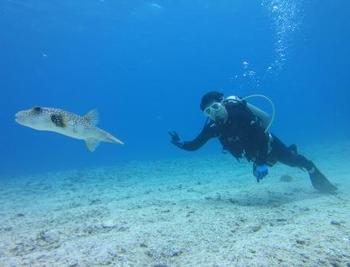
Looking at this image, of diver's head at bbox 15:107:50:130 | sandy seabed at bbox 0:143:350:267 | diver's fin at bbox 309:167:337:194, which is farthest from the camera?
diver's fin at bbox 309:167:337:194

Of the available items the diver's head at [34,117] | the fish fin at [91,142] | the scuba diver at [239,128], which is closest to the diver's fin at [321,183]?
the scuba diver at [239,128]

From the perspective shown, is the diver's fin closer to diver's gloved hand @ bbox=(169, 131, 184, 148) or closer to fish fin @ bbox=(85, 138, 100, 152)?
diver's gloved hand @ bbox=(169, 131, 184, 148)

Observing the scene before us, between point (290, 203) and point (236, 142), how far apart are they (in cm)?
181

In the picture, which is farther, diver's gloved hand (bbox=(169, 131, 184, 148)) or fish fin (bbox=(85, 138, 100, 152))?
diver's gloved hand (bbox=(169, 131, 184, 148))

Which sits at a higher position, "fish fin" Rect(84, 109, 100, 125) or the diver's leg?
the diver's leg

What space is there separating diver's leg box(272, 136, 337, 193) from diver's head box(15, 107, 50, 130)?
5819 millimetres

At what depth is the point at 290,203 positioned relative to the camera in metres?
7.29

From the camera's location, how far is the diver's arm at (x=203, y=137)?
747 centimetres

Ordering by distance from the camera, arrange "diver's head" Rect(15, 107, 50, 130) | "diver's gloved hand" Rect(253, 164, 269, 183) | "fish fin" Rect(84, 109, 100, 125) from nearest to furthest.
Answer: "diver's head" Rect(15, 107, 50, 130) → "fish fin" Rect(84, 109, 100, 125) → "diver's gloved hand" Rect(253, 164, 269, 183)

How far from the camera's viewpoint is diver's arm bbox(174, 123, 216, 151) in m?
7.47

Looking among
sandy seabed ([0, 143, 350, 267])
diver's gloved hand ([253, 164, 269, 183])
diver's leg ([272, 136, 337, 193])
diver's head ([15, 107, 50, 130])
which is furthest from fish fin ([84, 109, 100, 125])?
diver's leg ([272, 136, 337, 193])

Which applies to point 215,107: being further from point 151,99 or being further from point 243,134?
point 151,99

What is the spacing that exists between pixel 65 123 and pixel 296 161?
6.32 meters

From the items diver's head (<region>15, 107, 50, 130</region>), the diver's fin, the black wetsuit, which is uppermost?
the black wetsuit
